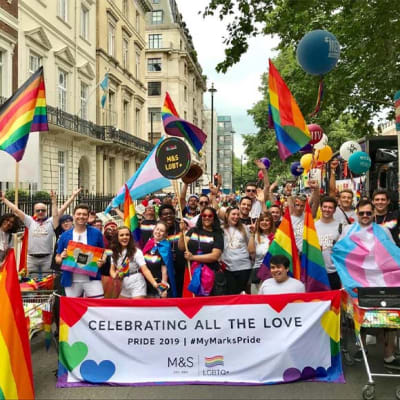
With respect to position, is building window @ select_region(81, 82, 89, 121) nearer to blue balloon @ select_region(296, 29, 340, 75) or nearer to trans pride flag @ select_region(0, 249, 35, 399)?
blue balloon @ select_region(296, 29, 340, 75)

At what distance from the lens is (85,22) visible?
2812 centimetres

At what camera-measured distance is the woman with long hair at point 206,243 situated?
552 centimetres

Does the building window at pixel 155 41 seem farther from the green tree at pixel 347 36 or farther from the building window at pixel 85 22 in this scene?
the green tree at pixel 347 36

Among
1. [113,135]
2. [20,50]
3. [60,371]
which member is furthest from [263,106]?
[60,371]

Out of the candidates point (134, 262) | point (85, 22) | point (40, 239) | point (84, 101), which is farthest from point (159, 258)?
point (85, 22)

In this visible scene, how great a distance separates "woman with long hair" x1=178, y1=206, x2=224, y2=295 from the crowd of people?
0.01 meters

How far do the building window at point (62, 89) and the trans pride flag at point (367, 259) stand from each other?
22055mm

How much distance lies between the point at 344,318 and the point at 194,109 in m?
68.1

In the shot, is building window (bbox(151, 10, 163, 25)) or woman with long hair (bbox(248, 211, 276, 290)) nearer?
woman with long hair (bbox(248, 211, 276, 290))

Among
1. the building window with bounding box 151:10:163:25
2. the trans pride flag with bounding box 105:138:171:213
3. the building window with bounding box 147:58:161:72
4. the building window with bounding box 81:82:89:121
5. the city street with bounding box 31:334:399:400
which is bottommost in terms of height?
the city street with bounding box 31:334:399:400

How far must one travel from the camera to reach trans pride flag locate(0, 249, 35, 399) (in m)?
3.92

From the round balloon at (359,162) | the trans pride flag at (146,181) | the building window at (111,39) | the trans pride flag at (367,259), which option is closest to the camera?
the trans pride flag at (367,259)

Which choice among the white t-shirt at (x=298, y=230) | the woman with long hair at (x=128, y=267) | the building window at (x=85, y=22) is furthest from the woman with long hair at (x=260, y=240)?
the building window at (x=85, y=22)

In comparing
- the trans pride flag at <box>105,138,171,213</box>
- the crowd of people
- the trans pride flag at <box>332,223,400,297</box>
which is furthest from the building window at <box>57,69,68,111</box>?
the trans pride flag at <box>332,223,400,297</box>
